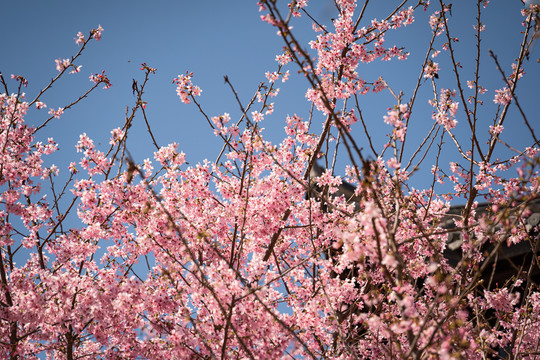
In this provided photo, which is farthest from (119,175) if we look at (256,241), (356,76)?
(356,76)

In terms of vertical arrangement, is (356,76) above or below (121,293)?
above

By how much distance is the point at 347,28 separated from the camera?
618 cm

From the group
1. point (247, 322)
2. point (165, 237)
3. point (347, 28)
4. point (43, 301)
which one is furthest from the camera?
point (165, 237)

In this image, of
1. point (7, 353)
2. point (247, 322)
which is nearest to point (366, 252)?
point (247, 322)

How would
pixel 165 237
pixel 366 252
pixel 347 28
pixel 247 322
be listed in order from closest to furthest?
pixel 366 252 → pixel 247 322 → pixel 347 28 → pixel 165 237

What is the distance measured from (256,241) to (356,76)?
3041mm

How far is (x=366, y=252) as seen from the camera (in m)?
3.30

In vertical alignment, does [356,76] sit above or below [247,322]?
above

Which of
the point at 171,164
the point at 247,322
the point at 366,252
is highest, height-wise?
the point at 171,164

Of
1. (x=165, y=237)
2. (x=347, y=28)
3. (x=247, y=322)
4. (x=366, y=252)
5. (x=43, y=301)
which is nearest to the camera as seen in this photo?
(x=366, y=252)

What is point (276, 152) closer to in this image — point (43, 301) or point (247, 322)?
point (247, 322)

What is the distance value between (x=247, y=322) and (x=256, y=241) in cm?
214

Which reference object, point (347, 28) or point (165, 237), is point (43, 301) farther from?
point (347, 28)

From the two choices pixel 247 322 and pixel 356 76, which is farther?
pixel 356 76
